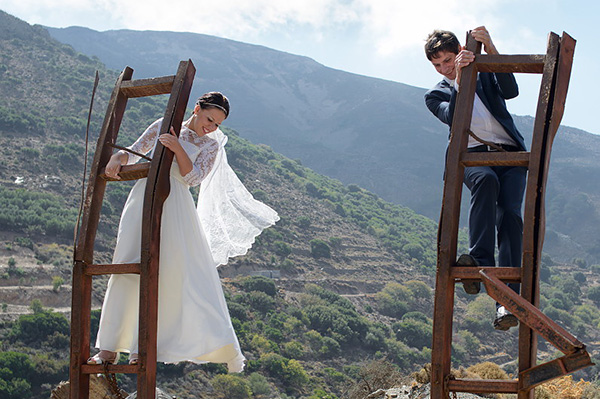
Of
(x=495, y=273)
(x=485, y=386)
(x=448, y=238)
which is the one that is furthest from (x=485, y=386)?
(x=448, y=238)

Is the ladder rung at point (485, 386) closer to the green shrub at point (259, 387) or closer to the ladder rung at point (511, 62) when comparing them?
the ladder rung at point (511, 62)

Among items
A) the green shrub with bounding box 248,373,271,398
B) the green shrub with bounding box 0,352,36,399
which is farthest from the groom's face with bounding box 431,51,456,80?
the green shrub with bounding box 248,373,271,398

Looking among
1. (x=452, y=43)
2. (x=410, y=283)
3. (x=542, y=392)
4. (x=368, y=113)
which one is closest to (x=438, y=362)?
(x=452, y=43)

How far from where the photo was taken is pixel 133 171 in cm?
403

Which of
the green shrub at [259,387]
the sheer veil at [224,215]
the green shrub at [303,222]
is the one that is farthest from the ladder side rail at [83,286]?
the green shrub at [303,222]

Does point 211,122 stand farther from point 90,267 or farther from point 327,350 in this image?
point 327,350

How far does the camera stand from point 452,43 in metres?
3.86

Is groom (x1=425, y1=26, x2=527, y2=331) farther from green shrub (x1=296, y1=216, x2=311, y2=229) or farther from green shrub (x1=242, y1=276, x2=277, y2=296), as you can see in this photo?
green shrub (x1=296, y1=216, x2=311, y2=229)

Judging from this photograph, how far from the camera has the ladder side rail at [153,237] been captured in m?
3.58

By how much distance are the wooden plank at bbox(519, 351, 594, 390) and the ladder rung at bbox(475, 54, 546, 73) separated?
1.41 meters

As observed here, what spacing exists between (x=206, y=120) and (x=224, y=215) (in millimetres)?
1031

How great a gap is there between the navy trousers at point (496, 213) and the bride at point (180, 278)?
1.53 meters

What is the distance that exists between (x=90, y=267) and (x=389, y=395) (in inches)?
222

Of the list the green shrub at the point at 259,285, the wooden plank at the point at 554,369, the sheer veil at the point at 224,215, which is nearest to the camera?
the wooden plank at the point at 554,369
